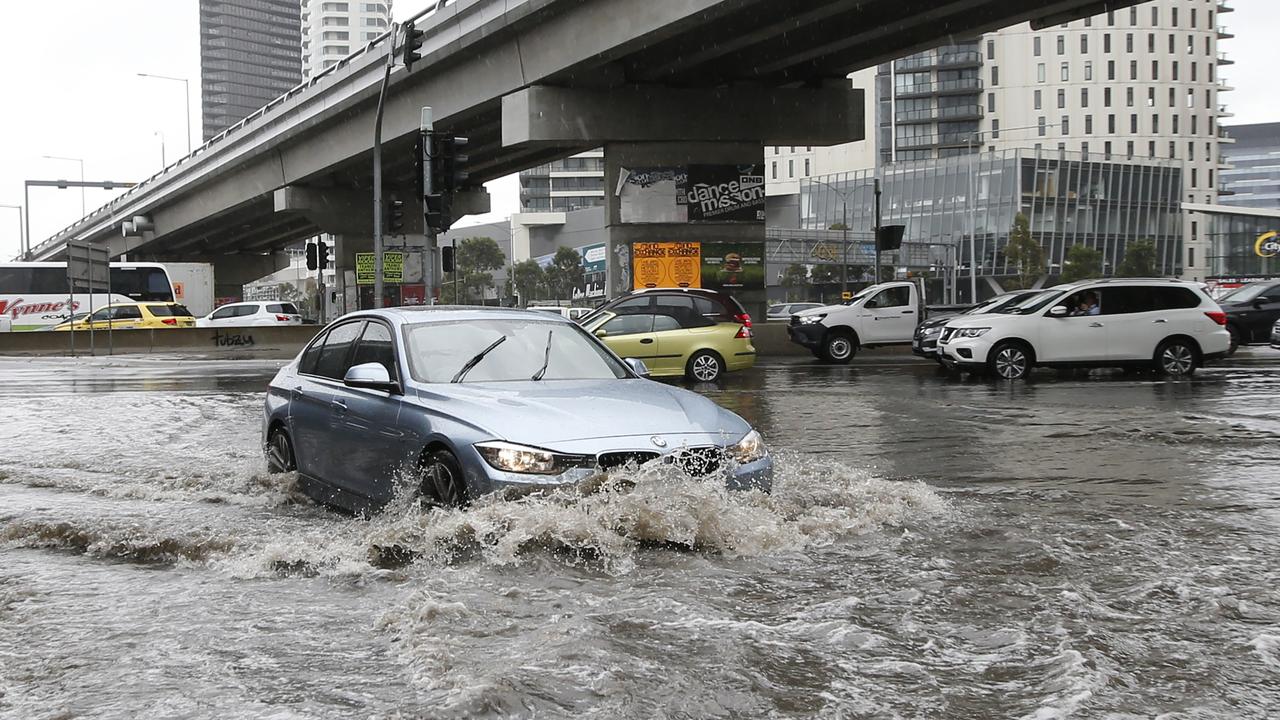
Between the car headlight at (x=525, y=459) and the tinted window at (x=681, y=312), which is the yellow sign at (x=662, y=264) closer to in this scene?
the tinted window at (x=681, y=312)

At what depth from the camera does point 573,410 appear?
6441 millimetres

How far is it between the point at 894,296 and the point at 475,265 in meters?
86.9

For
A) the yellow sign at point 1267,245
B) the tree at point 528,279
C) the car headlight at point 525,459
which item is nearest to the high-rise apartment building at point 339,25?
the tree at point 528,279

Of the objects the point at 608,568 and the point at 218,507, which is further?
the point at 218,507

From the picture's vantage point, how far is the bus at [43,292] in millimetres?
47525

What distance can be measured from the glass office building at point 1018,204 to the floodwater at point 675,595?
87908 millimetres

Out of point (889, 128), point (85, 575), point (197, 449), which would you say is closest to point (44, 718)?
point (85, 575)

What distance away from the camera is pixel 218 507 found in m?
8.05

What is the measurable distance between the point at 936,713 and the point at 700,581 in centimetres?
177

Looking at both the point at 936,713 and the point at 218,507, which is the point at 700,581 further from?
the point at 218,507

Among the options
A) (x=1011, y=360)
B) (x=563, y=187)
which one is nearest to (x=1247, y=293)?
(x=1011, y=360)

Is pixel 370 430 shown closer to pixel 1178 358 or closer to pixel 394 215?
pixel 1178 358

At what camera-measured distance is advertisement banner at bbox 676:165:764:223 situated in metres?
29.0

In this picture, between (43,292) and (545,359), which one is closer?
(545,359)
